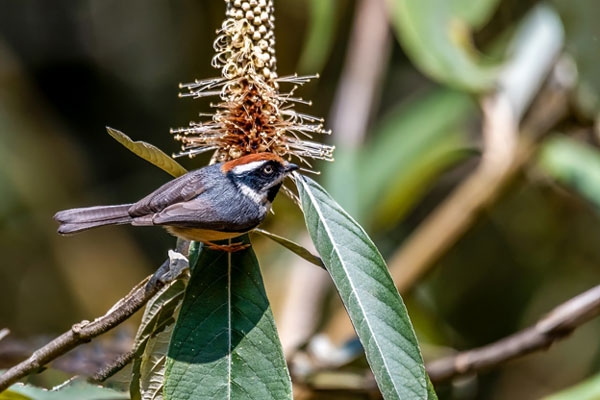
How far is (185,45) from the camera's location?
4070 millimetres

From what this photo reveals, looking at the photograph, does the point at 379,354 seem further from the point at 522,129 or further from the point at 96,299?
the point at 96,299

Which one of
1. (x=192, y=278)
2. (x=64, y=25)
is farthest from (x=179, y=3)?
(x=192, y=278)

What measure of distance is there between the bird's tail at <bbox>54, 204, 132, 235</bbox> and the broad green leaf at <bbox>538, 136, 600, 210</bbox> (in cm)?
172

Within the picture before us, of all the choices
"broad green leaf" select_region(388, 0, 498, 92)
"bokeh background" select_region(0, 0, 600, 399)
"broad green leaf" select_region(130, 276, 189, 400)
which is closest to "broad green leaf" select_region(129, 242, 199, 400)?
"broad green leaf" select_region(130, 276, 189, 400)

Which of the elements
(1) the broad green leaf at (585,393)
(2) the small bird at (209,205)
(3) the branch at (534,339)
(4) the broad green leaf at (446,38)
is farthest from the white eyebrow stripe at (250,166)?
(4) the broad green leaf at (446,38)

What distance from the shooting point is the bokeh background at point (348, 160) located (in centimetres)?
267

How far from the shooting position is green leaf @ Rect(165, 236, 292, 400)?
3.39 feet

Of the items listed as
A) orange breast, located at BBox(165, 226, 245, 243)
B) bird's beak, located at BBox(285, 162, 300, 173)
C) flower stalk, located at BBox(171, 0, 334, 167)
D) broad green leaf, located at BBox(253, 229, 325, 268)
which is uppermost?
flower stalk, located at BBox(171, 0, 334, 167)

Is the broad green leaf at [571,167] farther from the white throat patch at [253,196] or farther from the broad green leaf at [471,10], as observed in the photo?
the white throat patch at [253,196]

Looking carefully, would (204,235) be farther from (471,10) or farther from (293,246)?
(471,10)

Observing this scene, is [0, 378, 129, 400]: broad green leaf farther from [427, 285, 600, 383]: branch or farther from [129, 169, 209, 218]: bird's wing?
[427, 285, 600, 383]: branch

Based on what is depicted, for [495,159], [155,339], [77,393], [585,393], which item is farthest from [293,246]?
[495,159]

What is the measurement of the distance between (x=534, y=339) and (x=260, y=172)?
0.75 meters

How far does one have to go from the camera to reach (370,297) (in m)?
1.04
